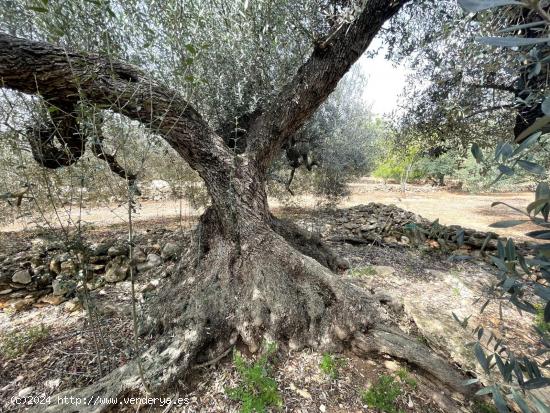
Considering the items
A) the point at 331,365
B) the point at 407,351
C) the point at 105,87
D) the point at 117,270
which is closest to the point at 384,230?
the point at 407,351

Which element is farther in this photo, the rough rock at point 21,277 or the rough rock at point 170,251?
the rough rock at point 170,251

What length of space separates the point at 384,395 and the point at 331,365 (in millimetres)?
440

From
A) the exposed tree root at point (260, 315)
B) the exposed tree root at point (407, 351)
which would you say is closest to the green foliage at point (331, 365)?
the exposed tree root at point (260, 315)

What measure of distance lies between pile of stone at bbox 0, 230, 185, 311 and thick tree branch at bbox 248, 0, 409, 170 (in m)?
2.14

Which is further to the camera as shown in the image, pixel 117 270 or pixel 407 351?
pixel 117 270

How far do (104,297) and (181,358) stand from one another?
2.04 meters

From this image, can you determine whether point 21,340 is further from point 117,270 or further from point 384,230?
point 384,230

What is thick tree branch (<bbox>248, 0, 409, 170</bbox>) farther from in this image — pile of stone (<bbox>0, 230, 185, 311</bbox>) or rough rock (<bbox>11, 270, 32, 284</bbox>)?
rough rock (<bbox>11, 270, 32, 284</bbox>)

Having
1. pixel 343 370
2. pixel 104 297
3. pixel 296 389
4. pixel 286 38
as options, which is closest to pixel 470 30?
pixel 286 38

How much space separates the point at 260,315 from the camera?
7.83 feet

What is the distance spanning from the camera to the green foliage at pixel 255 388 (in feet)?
6.12

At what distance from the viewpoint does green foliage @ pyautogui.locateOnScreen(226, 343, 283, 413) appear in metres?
1.87

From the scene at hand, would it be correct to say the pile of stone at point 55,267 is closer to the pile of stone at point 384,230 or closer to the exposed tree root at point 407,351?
the exposed tree root at point 407,351

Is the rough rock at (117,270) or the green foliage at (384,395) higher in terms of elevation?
the rough rock at (117,270)
